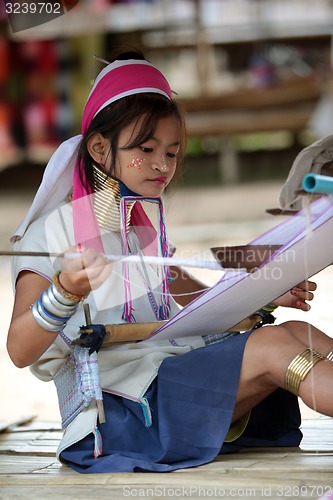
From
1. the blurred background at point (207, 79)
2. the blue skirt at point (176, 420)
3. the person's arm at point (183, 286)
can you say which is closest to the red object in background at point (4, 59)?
the blurred background at point (207, 79)

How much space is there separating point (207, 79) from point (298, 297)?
7.82 metres

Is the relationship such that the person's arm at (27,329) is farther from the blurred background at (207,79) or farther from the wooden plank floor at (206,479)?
the blurred background at (207,79)

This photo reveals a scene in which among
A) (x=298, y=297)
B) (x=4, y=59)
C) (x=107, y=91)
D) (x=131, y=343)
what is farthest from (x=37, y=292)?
(x=4, y=59)

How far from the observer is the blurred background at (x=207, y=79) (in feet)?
31.2

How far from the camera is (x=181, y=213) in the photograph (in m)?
8.12

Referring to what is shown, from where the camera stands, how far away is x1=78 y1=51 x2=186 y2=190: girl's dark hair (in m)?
2.19

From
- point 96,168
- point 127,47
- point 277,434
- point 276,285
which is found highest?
point 127,47

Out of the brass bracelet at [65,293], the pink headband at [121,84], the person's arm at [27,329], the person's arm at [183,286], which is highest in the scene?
the pink headband at [121,84]

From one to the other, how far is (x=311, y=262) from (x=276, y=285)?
10 centimetres

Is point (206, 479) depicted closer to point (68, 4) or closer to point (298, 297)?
point (298, 297)

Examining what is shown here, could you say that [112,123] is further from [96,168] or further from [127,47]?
[127,47]

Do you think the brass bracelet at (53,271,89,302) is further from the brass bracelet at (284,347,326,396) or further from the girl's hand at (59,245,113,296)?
the brass bracelet at (284,347,326,396)

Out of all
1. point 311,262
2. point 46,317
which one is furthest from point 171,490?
point 311,262

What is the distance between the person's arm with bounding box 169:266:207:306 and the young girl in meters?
0.13
